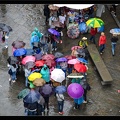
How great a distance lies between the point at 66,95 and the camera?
13.6 m

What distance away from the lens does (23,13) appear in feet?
63.8

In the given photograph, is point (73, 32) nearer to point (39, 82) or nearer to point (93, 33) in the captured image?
point (93, 33)

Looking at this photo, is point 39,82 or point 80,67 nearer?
point 39,82

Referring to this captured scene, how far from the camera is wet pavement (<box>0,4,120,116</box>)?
1289 centimetres

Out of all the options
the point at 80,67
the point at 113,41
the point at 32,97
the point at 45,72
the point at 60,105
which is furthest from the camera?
the point at 113,41

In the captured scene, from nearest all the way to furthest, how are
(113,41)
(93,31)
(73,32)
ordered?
(113,41)
(93,31)
(73,32)

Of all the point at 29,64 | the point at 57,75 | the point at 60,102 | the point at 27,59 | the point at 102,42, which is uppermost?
the point at 102,42

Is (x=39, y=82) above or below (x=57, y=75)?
below

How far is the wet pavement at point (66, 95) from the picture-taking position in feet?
42.3

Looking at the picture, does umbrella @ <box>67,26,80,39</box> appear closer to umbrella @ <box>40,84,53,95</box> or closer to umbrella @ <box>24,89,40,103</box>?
umbrella @ <box>40,84,53,95</box>

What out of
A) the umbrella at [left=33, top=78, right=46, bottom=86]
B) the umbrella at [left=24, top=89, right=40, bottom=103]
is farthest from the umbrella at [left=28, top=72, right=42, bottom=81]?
the umbrella at [left=24, top=89, right=40, bottom=103]

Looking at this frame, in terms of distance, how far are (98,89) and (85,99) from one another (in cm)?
113

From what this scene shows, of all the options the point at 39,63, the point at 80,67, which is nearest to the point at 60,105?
the point at 80,67

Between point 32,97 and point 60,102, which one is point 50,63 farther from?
point 32,97
